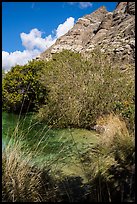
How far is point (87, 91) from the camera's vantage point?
11172 mm

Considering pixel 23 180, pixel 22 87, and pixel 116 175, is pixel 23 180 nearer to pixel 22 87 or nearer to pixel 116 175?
pixel 116 175

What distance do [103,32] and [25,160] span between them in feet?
83.4

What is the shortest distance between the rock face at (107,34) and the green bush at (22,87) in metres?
2.16

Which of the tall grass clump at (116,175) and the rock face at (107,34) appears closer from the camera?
the tall grass clump at (116,175)

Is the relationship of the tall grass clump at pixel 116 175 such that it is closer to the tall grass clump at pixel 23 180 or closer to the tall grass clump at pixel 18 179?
the tall grass clump at pixel 23 180

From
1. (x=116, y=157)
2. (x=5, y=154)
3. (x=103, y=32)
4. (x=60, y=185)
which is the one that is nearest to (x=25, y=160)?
(x=5, y=154)

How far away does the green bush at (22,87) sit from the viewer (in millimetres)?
15641

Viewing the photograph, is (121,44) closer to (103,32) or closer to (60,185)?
(103,32)

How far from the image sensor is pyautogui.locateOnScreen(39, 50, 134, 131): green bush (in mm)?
10883

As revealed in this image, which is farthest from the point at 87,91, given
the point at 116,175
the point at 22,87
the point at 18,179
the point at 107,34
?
the point at 107,34

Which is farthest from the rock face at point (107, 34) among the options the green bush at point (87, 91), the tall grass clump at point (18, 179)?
the tall grass clump at point (18, 179)

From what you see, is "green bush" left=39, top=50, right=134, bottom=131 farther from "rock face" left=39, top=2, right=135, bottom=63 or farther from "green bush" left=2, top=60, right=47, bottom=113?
"green bush" left=2, top=60, right=47, bottom=113

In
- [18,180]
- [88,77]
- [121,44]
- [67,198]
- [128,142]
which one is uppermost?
[121,44]

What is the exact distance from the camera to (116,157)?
410cm
